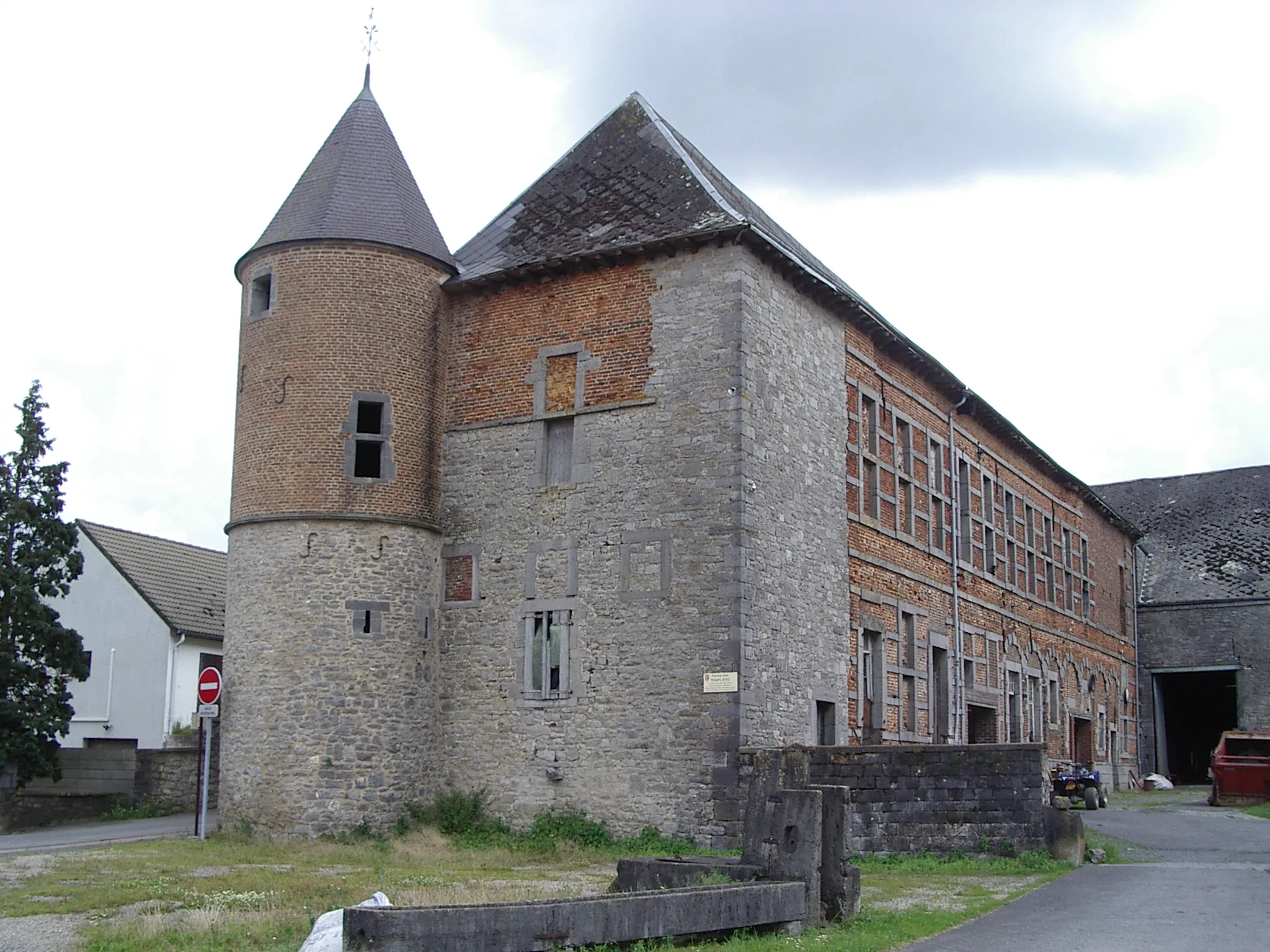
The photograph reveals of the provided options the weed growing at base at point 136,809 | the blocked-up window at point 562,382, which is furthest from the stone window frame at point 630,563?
the weed growing at base at point 136,809

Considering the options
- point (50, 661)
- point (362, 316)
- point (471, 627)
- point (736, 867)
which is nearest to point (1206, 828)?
point (471, 627)

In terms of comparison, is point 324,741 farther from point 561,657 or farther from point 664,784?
point 664,784

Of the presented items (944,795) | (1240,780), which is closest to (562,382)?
(944,795)

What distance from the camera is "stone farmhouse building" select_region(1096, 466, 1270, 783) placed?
1727 inches

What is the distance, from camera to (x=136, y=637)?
101ft

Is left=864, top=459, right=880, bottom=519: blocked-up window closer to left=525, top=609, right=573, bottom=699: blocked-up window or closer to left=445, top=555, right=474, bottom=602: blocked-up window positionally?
left=525, top=609, right=573, bottom=699: blocked-up window

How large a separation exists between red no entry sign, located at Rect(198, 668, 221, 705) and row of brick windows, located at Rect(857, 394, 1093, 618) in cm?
1122

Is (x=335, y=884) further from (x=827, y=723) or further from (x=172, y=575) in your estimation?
(x=172, y=575)

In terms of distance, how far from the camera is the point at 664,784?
1916 centimetres

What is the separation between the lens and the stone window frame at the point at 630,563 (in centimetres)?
1983

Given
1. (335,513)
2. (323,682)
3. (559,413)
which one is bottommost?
(323,682)

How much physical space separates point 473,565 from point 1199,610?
3140 cm

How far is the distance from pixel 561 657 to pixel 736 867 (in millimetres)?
8750

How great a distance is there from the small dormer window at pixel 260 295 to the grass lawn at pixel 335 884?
8184mm
